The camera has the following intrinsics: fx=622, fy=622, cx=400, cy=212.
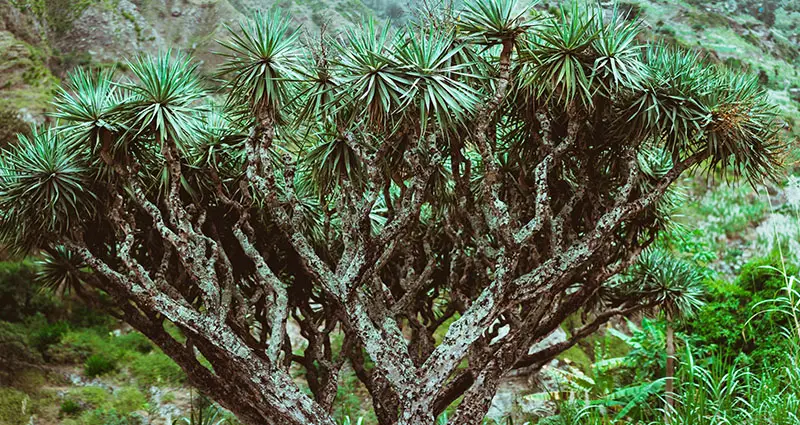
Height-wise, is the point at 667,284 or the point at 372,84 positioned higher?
the point at 372,84

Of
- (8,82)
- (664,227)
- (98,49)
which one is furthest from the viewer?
(98,49)

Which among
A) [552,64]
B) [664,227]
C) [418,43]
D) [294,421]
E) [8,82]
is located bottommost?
[294,421]

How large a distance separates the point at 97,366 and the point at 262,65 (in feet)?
28.0

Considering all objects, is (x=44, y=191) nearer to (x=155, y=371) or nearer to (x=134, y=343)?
(x=155, y=371)

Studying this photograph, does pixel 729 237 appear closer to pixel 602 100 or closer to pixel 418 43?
pixel 602 100

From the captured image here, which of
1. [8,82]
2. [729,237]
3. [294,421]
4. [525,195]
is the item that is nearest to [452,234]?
[525,195]

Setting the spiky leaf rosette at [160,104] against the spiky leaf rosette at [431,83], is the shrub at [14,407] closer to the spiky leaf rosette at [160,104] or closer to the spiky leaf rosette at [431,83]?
the spiky leaf rosette at [160,104]

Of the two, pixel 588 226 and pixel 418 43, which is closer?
pixel 418 43

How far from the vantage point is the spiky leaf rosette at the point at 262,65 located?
6582mm

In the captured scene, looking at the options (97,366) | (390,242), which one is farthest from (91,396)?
(390,242)

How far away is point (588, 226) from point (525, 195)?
0.86m

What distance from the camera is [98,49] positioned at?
18859 mm

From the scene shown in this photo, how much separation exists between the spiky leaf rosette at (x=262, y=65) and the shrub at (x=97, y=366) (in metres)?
7.96

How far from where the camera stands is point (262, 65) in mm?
6586
